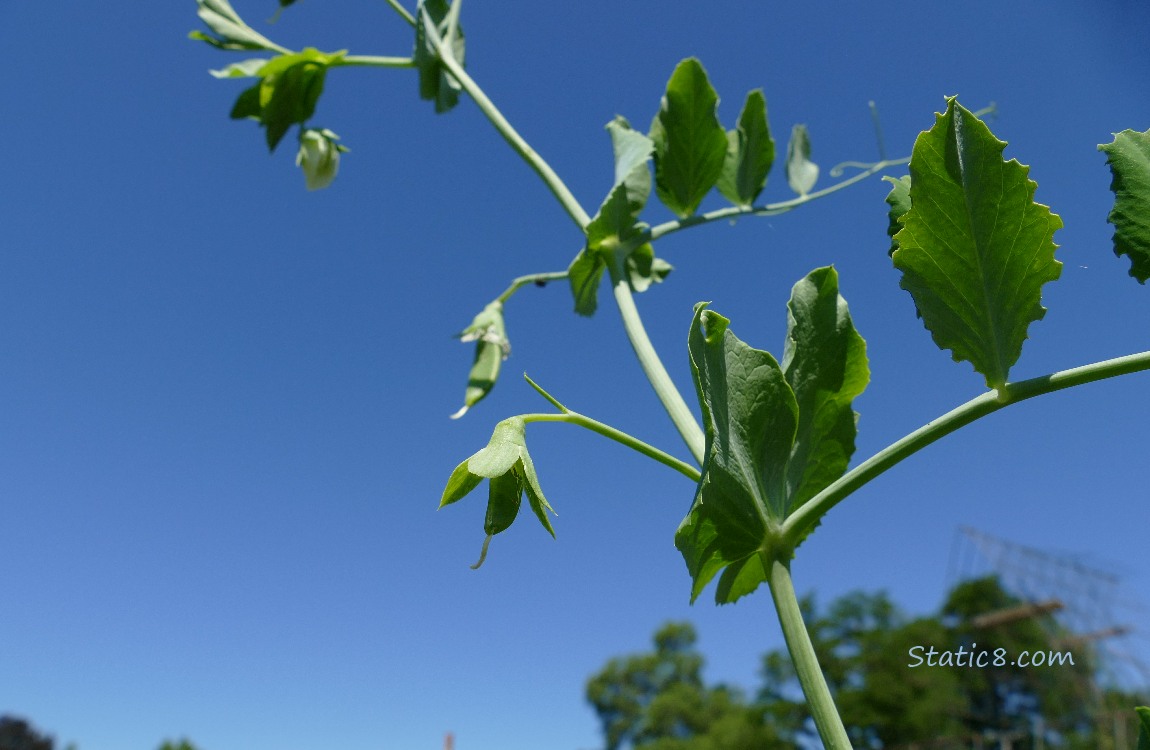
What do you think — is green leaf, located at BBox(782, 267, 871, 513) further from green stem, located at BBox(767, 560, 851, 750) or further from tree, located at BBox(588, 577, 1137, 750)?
tree, located at BBox(588, 577, 1137, 750)

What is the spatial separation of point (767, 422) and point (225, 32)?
2.30ft

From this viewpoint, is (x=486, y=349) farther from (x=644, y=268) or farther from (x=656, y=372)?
(x=656, y=372)

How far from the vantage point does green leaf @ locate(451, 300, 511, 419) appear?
2.44 feet

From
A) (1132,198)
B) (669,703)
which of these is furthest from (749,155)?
(669,703)

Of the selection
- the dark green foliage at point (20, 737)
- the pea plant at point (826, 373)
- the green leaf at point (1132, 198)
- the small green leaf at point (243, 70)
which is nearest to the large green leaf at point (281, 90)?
the small green leaf at point (243, 70)

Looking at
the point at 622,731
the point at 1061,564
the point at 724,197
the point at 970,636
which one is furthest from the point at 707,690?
the point at 724,197

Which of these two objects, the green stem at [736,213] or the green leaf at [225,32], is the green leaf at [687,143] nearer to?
the green stem at [736,213]

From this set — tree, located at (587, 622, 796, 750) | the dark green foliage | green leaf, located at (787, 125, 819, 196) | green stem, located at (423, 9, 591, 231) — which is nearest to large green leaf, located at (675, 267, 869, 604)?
green stem, located at (423, 9, 591, 231)

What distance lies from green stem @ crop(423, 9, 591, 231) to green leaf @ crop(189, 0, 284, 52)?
0.19 meters

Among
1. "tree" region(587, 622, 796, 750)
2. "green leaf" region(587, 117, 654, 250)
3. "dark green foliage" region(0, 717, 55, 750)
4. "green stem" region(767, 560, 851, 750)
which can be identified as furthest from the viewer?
"tree" region(587, 622, 796, 750)

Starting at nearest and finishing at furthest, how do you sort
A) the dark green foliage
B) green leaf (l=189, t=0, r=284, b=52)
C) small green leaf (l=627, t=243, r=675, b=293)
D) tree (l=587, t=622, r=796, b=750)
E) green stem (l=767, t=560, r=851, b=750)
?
green stem (l=767, t=560, r=851, b=750) < small green leaf (l=627, t=243, r=675, b=293) < green leaf (l=189, t=0, r=284, b=52) < the dark green foliage < tree (l=587, t=622, r=796, b=750)

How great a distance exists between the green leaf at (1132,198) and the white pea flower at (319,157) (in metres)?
0.77

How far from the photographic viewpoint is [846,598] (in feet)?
62.2

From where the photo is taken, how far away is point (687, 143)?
2.14 feet
